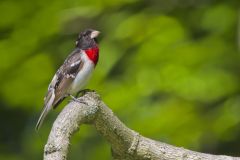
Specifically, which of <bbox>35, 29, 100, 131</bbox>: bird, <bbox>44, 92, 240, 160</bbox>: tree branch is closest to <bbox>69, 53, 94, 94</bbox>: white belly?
<bbox>35, 29, 100, 131</bbox>: bird

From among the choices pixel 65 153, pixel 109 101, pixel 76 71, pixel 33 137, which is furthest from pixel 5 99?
pixel 65 153

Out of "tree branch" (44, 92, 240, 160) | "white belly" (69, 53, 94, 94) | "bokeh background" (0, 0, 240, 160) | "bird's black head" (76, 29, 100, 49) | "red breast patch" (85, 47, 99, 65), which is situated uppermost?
"bokeh background" (0, 0, 240, 160)

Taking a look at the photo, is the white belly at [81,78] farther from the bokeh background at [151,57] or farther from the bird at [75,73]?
the bokeh background at [151,57]

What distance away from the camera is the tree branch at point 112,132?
3340mm

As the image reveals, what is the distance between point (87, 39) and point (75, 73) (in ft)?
0.71

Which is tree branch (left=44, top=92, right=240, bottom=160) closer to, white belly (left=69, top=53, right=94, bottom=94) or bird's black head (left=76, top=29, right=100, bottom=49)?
white belly (left=69, top=53, right=94, bottom=94)

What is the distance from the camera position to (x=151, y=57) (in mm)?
5523

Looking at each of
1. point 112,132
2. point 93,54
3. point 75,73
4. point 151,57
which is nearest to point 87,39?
point 93,54

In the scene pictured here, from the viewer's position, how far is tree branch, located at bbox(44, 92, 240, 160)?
3340 mm

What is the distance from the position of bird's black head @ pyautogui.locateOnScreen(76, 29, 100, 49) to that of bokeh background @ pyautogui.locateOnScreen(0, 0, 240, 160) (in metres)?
0.66

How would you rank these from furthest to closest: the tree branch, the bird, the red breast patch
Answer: the red breast patch → the bird → the tree branch

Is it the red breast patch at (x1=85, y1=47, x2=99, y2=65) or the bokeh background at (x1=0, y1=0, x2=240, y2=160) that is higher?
the bokeh background at (x1=0, y1=0, x2=240, y2=160)

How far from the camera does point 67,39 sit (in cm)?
595

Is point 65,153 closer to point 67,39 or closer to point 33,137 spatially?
point 67,39
